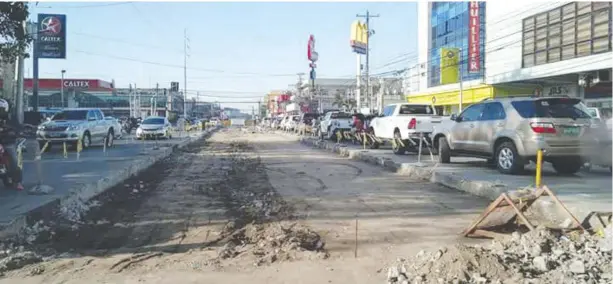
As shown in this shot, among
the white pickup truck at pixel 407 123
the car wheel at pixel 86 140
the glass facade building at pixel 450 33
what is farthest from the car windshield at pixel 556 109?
the glass facade building at pixel 450 33

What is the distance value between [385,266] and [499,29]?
3341cm

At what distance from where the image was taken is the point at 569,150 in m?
11.4

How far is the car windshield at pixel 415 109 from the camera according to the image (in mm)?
20609

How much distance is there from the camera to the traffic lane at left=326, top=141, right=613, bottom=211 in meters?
8.81

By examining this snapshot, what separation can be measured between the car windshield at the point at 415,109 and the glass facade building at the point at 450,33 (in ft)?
64.3

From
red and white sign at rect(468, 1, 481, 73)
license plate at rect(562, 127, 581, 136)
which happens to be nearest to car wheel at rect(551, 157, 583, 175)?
license plate at rect(562, 127, 581, 136)

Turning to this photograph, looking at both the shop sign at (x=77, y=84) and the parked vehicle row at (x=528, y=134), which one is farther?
the shop sign at (x=77, y=84)

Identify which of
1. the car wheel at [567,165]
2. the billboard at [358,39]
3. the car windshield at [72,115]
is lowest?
the car wheel at [567,165]

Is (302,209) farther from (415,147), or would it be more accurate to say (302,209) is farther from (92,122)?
(92,122)

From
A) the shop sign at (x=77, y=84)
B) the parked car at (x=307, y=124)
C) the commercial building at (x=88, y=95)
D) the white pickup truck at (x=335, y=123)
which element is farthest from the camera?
the shop sign at (x=77, y=84)

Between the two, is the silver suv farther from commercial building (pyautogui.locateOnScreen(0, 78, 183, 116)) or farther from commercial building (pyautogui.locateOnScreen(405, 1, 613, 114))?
commercial building (pyautogui.locateOnScreen(0, 78, 183, 116))

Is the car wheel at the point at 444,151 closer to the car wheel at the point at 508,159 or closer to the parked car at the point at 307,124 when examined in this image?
the car wheel at the point at 508,159

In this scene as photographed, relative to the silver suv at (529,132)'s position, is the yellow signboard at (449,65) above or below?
above

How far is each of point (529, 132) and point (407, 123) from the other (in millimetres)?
8183
